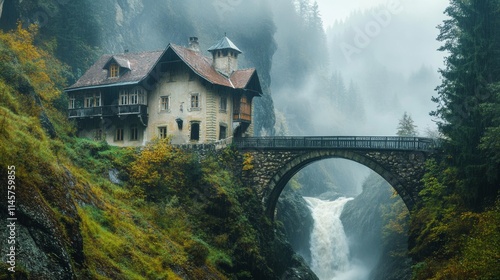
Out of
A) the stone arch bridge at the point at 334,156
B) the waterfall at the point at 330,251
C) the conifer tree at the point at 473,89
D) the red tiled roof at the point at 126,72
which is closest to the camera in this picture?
the conifer tree at the point at 473,89

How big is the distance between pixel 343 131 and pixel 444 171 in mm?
119241

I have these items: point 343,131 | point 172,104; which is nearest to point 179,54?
point 172,104

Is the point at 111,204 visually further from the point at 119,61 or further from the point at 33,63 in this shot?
the point at 119,61

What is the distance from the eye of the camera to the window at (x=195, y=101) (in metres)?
44.3

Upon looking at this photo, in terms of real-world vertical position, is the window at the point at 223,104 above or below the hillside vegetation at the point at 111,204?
above

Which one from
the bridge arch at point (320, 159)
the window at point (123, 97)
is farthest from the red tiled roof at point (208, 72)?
the bridge arch at point (320, 159)

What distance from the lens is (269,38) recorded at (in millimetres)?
94188

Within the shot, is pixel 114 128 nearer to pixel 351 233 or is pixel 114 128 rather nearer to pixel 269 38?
pixel 351 233

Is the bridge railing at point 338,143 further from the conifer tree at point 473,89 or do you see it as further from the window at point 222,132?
the conifer tree at point 473,89

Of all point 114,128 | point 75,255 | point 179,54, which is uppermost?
point 179,54

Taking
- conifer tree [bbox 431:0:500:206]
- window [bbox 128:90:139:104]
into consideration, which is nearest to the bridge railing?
conifer tree [bbox 431:0:500:206]

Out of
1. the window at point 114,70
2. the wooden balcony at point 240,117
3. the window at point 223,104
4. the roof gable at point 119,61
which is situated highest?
the roof gable at point 119,61

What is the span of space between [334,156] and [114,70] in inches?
853

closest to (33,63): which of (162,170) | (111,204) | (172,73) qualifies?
(172,73)
